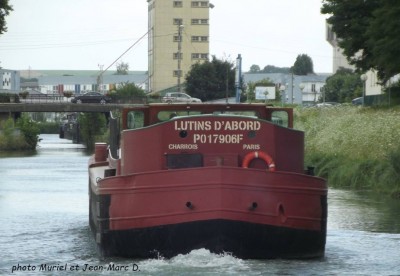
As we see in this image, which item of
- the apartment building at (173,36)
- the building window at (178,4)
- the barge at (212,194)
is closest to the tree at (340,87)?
the apartment building at (173,36)

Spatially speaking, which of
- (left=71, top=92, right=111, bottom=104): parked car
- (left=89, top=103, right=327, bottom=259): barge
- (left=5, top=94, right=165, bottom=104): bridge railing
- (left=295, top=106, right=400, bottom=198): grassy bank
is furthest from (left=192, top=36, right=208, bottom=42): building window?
(left=89, top=103, right=327, bottom=259): barge

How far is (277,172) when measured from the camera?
55.2ft

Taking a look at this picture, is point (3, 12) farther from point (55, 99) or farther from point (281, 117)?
point (55, 99)

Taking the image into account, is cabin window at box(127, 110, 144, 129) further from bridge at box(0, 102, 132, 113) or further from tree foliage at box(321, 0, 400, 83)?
bridge at box(0, 102, 132, 113)

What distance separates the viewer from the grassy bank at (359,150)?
31.7 metres

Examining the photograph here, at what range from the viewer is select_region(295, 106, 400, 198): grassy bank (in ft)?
104

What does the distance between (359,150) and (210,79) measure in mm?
73435

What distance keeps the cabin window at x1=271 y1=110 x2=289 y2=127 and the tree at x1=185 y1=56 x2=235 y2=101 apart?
289ft

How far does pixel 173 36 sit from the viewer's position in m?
147

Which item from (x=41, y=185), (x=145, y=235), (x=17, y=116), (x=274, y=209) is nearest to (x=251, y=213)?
(x=274, y=209)

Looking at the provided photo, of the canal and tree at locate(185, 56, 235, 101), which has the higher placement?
tree at locate(185, 56, 235, 101)

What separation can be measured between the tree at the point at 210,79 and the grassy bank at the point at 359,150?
62.8m

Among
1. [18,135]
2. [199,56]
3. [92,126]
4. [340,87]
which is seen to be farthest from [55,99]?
[199,56]

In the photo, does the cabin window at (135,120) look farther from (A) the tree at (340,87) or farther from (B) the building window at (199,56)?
(B) the building window at (199,56)
